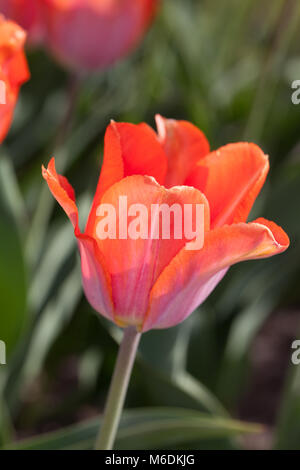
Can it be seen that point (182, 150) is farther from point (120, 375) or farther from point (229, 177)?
point (120, 375)

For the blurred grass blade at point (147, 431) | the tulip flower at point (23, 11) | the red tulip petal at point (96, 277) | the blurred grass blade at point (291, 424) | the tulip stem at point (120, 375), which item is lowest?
the blurred grass blade at point (291, 424)

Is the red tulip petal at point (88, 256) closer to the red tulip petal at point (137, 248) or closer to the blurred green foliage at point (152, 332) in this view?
the red tulip petal at point (137, 248)

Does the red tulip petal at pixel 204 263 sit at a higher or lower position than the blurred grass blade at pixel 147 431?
higher

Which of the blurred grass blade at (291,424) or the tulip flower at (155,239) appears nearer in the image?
the tulip flower at (155,239)

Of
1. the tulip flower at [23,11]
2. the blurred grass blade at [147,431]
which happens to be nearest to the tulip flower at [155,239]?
the blurred grass blade at [147,431]

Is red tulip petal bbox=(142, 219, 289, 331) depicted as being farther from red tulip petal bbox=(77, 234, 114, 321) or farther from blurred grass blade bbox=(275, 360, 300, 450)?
blurred grass blade bbox=(275, 360, 300, 450)

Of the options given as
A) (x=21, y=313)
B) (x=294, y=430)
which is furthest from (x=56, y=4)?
(x=294, y=430)

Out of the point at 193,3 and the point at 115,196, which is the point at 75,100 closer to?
the point at 115,196
